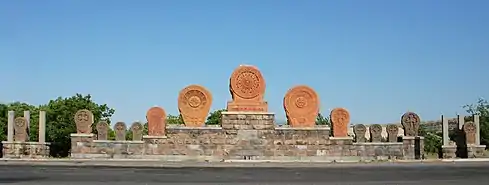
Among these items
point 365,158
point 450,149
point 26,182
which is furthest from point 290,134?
point 26,182

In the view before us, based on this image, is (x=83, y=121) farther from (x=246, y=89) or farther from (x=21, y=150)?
(x=246, y=89)

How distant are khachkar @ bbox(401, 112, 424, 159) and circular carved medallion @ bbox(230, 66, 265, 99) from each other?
6501 mm

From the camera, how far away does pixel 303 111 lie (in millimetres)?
27922

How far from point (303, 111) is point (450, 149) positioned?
688 centimetres

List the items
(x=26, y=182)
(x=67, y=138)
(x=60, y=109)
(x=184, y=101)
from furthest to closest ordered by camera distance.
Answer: (x=60, y=109), (x=67, y=138), (x=184, y=101), (x=26, y=182)

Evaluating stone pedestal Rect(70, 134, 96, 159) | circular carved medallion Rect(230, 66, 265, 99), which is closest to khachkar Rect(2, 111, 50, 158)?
stone pedestal Rect(70, 134, 96, 159)

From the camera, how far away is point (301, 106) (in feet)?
91.6

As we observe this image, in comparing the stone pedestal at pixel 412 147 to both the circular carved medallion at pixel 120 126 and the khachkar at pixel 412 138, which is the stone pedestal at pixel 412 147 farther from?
the circular carved medallion at pixel 120 126

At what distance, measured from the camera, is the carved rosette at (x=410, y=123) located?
28.1 m

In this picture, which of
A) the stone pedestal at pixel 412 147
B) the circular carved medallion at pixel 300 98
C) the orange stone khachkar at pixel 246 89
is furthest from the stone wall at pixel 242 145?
the circular carved medallion at pixel 300 98

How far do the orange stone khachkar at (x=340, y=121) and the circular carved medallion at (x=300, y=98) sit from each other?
0.87m

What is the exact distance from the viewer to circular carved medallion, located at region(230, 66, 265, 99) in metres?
27.5

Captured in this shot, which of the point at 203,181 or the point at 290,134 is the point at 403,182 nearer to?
the point at 203,181

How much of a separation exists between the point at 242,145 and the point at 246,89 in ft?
7.92
